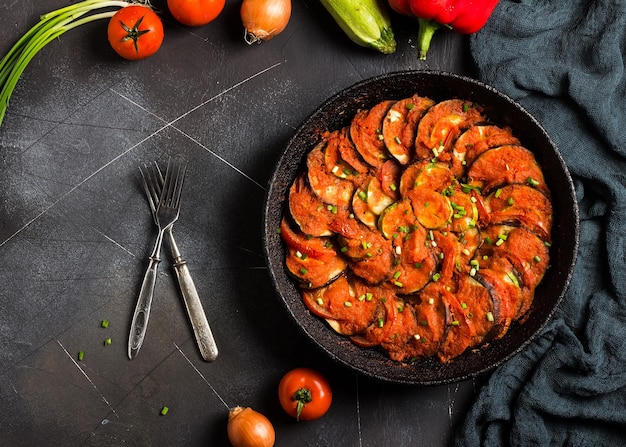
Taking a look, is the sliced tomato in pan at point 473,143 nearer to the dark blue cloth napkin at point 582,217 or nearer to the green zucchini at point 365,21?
the dark blue cloth napkin at point 582,217

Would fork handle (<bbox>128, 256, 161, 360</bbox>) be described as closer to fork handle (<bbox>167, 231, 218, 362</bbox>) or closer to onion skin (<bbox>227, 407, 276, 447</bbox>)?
fork handle (<bbox>167, 231, 218, 362</bbox>)

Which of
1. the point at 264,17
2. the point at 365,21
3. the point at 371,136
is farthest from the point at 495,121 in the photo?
the point at 264,17

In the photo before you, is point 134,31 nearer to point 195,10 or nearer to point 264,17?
point 195,10

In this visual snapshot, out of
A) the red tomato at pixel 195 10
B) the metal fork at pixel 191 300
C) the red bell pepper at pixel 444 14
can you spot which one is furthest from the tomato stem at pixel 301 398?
the red tomato at pixel 195 10

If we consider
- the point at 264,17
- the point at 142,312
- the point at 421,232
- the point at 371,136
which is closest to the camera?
the point at 421,232

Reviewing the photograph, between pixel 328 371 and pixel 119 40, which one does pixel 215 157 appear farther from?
pixel 328 371

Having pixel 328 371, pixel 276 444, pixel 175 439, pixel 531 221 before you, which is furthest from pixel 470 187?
pixel 175 439

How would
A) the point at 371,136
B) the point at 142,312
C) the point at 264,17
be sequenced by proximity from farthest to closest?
the point at 142,312, the point at 264,17, the point at 371,136
